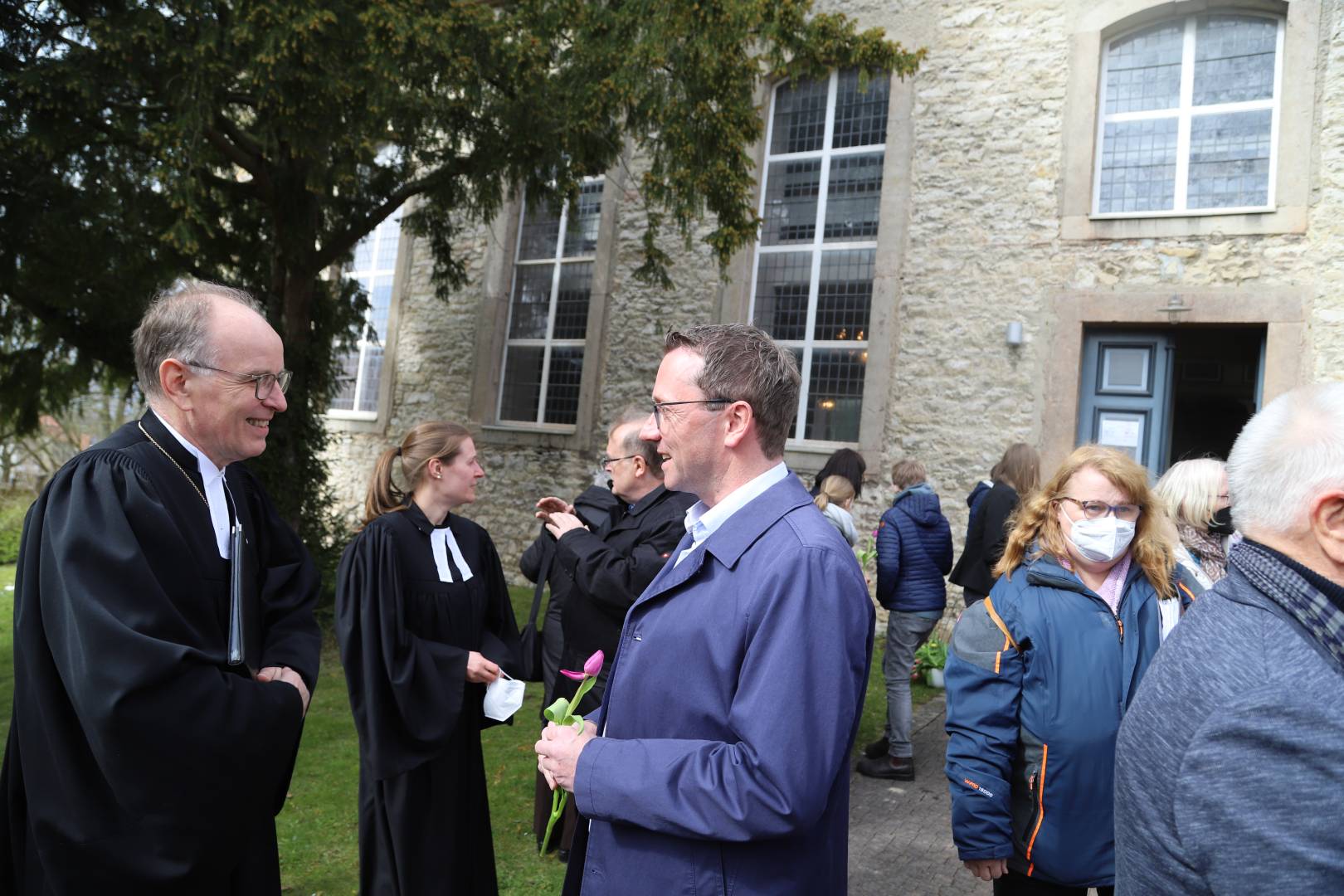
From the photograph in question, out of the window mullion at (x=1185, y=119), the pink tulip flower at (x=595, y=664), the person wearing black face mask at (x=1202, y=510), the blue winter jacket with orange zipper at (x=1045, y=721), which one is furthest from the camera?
the window mullion at (x=1185, y=119)

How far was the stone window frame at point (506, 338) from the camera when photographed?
507 inches

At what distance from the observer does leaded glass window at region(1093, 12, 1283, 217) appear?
905 centimetres

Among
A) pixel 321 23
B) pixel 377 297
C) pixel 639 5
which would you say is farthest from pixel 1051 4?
pixel 377 297

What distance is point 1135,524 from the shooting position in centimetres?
287

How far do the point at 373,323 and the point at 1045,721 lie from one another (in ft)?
48.9

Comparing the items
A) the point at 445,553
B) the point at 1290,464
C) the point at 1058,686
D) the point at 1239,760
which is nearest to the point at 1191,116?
the point at 1058,686

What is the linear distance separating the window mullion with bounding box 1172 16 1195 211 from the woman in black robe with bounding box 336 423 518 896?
28.3ft

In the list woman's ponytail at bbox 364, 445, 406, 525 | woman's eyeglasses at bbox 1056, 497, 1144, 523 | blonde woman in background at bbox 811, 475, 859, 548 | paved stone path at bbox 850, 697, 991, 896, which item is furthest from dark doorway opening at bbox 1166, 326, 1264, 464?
woman's ponytail at bbox 364, 445, 406, 525

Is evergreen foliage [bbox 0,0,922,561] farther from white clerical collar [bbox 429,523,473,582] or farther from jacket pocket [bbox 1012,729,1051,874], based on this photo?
jacket pocket [bbox 1012,729,1051,874]

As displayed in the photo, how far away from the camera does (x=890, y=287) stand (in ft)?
34.5

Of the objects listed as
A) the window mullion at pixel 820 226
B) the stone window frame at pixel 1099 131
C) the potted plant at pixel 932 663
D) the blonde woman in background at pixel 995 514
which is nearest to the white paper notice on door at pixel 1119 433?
the stone window frame at pixel 1099 131

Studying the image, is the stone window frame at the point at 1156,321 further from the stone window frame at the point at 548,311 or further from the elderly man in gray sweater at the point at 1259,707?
the elderly man in gray sweater at the point at 1259,707

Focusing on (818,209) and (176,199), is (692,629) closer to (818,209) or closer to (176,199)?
(176,199)

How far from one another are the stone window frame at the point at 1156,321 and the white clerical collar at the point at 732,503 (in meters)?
8.14
